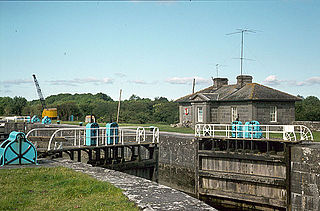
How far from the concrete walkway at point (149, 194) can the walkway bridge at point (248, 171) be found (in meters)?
8.43

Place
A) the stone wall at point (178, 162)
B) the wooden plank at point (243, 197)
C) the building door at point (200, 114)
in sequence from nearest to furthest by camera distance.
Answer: the wooden plank at point (243, 197), the stone wall at point (178, 162), the building door at point (200, 114)

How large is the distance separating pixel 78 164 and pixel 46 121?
3274cm

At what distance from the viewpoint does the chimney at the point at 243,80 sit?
31.6 m

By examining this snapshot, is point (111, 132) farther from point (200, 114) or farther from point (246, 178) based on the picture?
point (200, 114)

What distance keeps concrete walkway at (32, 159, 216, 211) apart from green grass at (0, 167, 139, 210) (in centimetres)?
27

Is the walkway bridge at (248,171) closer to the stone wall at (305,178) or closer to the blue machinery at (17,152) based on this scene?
the stone wall at (305,178)

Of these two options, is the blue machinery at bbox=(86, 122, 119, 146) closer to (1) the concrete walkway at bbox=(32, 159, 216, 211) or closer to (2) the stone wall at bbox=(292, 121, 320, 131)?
(1) the concrete walkway at bbox=(32, 159, 216, 211)

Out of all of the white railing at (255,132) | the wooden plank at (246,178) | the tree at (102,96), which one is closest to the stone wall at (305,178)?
the wooden plank at (246,178)

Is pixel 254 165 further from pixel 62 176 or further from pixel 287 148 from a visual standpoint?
pixel 62 176

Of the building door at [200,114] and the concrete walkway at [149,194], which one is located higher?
the building door at [200,114]

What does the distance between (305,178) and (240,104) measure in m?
14.7

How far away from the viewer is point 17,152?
10352 mm

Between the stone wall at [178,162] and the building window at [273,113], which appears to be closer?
the stone wall at [178,162]

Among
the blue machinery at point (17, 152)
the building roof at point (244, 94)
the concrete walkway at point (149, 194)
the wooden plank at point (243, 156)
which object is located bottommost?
the wooden plank at point (243, 156)
